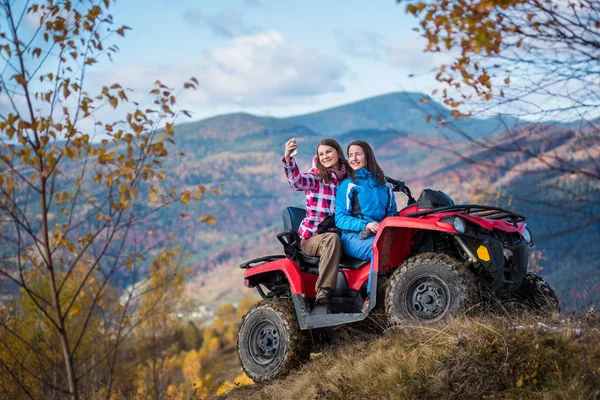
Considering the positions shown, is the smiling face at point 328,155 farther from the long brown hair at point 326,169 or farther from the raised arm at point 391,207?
the raised arm at point 391,207

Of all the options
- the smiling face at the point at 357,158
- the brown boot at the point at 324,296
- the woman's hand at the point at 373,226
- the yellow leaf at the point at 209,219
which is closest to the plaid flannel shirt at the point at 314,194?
the smiling face at the point at 357,158

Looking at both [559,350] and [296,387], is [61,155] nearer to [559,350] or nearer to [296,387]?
[296,387]

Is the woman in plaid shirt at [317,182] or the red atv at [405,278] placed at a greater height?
the woman in plaid shirt at [317,182]

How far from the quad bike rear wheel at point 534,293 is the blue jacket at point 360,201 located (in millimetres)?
1417

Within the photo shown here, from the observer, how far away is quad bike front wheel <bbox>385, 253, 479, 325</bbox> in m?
5.75

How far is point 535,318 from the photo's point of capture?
5734 mm

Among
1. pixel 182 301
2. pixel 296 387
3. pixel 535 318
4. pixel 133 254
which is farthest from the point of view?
pixel 182 301

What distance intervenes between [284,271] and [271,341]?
77cm

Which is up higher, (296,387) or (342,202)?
(342,202)

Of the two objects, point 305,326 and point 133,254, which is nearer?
point 133,254

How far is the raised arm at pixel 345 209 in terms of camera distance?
6.61m

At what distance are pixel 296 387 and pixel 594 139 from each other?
3385 mm

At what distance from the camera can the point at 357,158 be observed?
687 centimetres

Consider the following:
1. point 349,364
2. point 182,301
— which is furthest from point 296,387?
point 182,301
